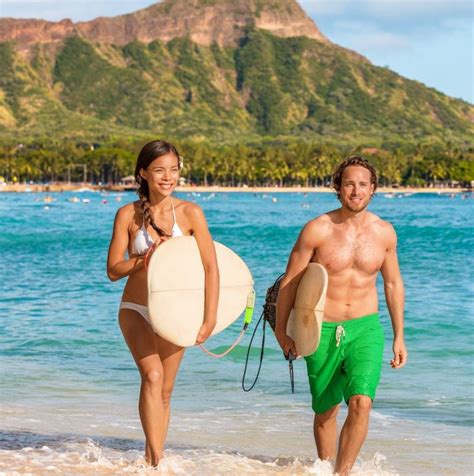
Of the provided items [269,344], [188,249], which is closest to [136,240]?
[188,249]

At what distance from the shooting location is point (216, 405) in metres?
9.55

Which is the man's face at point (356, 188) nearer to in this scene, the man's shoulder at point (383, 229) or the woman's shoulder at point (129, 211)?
the man's shoulder at point (383, 229)

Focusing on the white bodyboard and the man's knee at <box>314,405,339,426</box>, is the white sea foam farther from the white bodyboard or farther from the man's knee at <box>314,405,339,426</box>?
the white bodyboard

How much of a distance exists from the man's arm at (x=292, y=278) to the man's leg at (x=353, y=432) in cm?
45

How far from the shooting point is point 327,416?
5.98m

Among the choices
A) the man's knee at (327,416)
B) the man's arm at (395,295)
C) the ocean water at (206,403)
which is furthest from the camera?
the ocean water at (206,403)

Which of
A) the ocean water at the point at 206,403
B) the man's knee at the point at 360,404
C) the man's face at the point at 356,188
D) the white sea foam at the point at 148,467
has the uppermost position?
the man's face at the point at 356,188

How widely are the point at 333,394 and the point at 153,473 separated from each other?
1.12m

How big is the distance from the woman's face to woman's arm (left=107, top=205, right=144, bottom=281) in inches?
7.9

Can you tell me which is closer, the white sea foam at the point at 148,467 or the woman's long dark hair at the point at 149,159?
the woman's long dark hair at the point at 149,159

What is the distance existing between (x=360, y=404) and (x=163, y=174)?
5.30 ft

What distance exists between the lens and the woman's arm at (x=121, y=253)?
5734 millimetres

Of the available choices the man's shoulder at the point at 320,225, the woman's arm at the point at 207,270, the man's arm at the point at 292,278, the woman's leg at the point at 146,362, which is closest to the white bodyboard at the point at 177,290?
the woman's arm at the point at 207,270

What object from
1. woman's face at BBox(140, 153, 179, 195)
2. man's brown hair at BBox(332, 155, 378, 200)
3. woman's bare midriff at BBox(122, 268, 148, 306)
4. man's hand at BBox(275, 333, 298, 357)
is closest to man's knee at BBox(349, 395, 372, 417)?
man's hand at BBox(275, 333, 298, 357)
